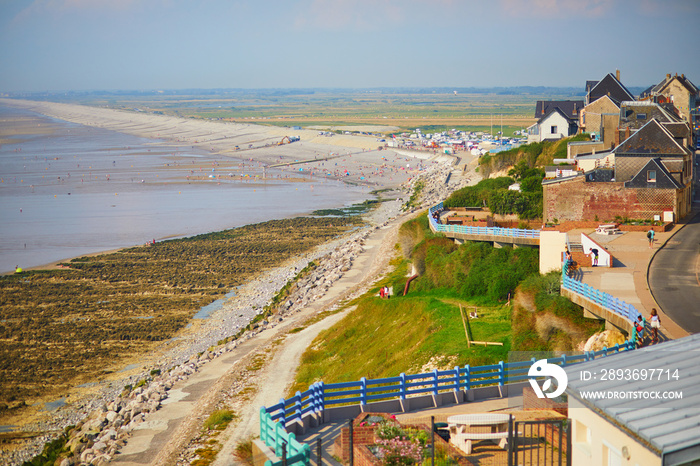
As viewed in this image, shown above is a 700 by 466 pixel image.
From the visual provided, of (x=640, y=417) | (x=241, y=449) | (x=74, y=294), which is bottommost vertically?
(x=74, y=294)

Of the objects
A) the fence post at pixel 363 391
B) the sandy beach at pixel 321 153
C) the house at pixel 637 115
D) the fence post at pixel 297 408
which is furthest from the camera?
the sandy beach at pixel 321 153

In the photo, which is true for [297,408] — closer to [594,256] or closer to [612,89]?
[594,256]

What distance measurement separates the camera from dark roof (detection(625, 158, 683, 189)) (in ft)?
106

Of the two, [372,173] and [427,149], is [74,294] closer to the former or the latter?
[372,173]

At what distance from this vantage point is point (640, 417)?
8.91 meters

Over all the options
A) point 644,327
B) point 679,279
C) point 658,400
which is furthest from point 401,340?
point 658,400

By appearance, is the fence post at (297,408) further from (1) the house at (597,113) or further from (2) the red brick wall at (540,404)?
(1) the house at (597,113)

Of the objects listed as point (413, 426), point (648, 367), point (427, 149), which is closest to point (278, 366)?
point (413, 426)

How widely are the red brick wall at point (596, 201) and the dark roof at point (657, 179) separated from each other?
25cm

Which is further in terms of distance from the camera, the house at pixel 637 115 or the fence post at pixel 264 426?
the house at pixel 637 115

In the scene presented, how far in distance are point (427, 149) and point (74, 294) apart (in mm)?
101191

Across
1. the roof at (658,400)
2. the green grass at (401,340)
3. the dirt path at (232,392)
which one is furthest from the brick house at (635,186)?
the roof at (658,400)

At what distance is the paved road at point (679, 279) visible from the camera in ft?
64.7

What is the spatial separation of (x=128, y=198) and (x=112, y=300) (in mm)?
47956
